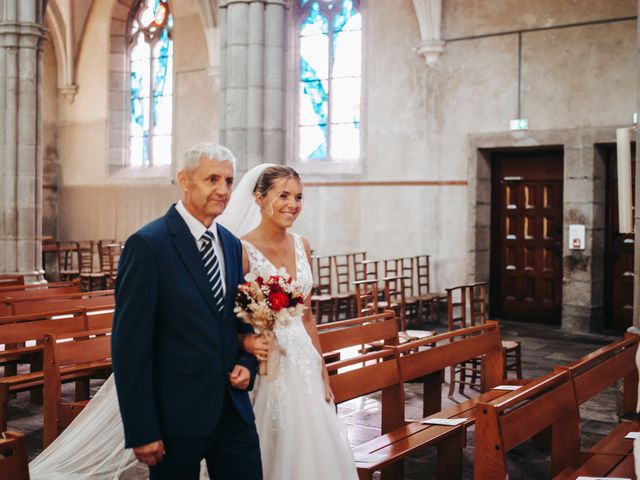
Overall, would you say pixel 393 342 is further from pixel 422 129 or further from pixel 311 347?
pixel 422 129

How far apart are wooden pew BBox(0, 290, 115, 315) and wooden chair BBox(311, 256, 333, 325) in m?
2.86

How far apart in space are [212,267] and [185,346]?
30cm

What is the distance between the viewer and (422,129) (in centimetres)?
1259

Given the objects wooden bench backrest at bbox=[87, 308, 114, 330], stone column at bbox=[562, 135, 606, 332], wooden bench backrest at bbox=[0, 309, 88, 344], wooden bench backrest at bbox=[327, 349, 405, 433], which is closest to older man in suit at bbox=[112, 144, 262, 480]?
wooden bench backrest at bbox=[327, 349, 405, 433]

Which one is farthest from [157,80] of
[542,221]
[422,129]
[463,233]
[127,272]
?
[127,272]

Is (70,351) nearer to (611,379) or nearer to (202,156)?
(202,156)

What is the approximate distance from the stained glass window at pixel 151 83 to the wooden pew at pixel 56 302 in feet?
31.7

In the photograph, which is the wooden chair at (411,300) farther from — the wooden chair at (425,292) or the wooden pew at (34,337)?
the wooden pew at (34,337)

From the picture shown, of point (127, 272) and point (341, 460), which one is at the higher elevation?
point (127, 272)

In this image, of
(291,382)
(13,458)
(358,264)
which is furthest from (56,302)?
(358,264)

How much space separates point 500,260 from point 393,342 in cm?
691

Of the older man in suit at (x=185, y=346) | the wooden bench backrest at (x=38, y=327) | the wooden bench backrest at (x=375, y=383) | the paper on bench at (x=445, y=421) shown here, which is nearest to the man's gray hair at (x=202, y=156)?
the older man in suit at (x=185, y=346)

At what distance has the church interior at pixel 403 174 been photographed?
6098mm

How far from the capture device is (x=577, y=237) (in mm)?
10969
